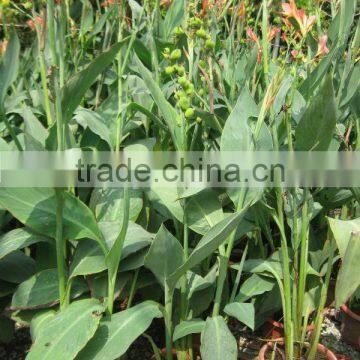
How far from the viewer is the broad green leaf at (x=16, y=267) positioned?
38.8 inches

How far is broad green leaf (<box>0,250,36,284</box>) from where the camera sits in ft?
3.23

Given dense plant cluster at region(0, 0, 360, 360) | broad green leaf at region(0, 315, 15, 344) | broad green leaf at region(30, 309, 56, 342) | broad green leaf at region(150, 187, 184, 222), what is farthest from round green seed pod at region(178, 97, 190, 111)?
broad green leaf at region(0, 315, 15, 344)

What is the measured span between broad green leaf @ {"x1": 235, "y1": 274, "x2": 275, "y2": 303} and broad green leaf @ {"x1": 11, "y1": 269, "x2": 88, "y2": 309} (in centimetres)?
31

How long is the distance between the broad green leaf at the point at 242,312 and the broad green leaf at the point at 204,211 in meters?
0.15

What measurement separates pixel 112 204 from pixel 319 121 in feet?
1.52

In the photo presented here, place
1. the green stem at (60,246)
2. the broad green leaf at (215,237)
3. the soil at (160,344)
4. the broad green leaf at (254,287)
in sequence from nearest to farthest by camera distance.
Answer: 1. the broad green leaf at (215,237)
2. the green stem at (60,246)
3. the broad green leaf at (254,287)
4. the soil at (160,344)

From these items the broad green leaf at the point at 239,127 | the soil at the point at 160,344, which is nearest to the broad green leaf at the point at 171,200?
the broad green leaf at the point at 239,127

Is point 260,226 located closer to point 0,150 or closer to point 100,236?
point 100,236

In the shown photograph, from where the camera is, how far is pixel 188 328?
850mm

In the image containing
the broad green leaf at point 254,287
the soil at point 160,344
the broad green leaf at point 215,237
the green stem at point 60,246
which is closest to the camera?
the broad green leaf at point 215,237

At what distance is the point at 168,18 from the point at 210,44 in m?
0.67

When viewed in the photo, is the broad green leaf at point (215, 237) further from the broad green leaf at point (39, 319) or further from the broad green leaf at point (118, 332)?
the broad green leaf at point (39, 319)

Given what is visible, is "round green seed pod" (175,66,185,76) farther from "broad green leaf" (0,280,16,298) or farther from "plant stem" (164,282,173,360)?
"broad green leaf" (0,280,16,298)

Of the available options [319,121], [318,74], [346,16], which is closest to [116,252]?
[319,121]
